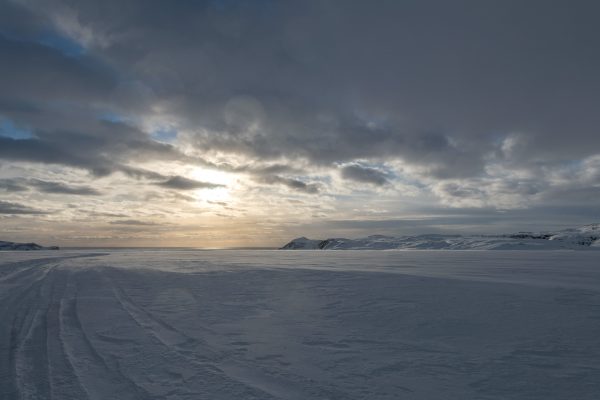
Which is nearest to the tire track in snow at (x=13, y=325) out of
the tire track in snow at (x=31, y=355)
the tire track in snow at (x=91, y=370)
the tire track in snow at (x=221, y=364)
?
the tire track in snow at (x=31, y=355)

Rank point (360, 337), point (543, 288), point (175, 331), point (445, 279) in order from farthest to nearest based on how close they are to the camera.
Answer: point (445, 279) → point (543, 288) → point (175, 331) → point (360, 337)

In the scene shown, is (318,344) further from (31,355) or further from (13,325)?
(13,325)

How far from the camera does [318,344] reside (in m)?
5.85

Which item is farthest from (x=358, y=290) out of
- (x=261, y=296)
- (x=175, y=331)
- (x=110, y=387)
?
(x=110, y=387)

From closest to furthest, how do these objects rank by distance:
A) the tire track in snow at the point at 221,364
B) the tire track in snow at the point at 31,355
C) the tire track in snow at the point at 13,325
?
the tire track in snow at the point at 221,364 → the tire track in snow at the point at 31,355 → the tire track in snow at the point at 13,325

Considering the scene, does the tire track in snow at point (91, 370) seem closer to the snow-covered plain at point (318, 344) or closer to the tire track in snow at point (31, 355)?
the snow-covered plain at point (318, 344)

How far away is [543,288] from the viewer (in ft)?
30.1

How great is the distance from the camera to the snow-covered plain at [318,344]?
4176 mm

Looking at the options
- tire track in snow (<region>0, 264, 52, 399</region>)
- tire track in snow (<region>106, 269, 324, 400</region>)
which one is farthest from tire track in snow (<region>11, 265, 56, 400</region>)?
tire track in snow (<region>106, 269, 324, 400</region>)

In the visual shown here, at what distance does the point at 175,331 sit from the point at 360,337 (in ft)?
11.8

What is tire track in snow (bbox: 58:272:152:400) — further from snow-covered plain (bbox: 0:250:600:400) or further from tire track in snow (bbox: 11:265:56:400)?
tire track in snow (bbox: 11:265:56:400)

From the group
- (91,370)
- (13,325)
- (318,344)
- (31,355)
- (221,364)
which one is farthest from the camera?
(13,325)

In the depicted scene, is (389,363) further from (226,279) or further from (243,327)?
(226,279)

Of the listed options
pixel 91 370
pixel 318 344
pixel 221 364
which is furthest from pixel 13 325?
pixel 318 344
